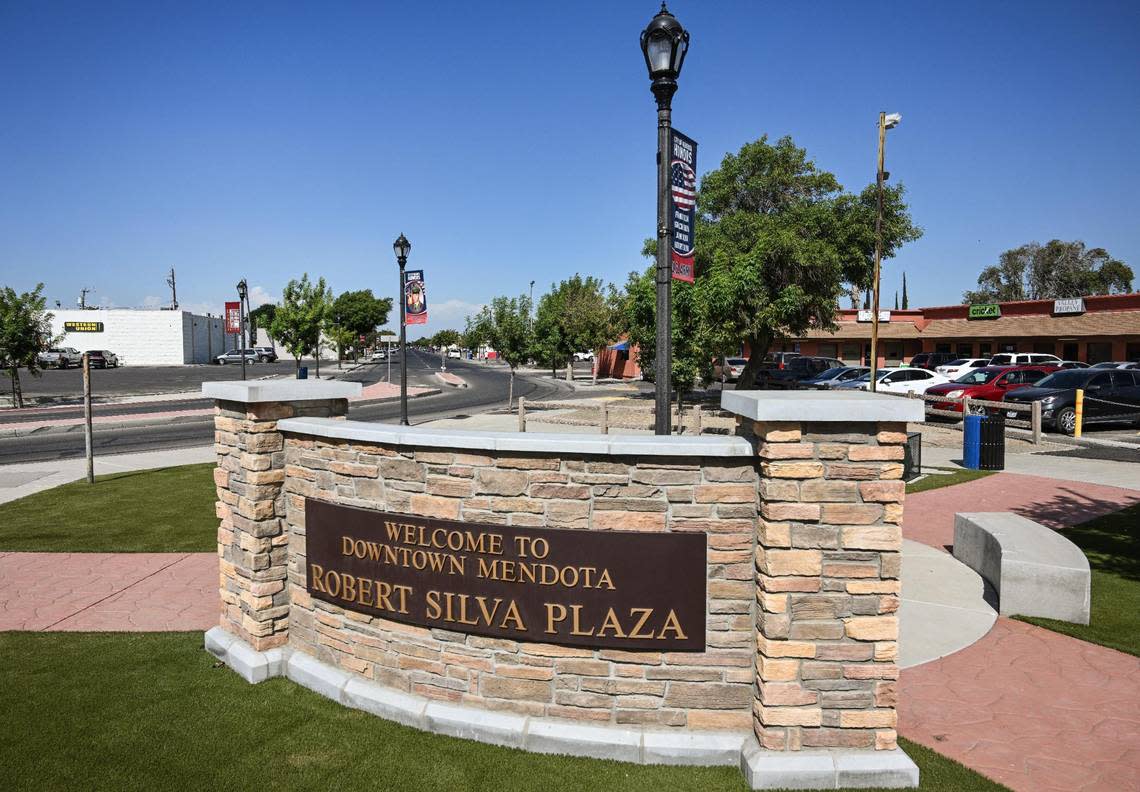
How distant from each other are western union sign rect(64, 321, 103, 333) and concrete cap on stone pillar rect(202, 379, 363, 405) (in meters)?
76.5

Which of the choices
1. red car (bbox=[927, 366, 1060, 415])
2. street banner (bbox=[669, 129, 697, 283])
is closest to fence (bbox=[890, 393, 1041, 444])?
red car (bbox=[927, 366, 1060, 415])

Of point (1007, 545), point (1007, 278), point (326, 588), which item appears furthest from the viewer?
point (1007, 278)

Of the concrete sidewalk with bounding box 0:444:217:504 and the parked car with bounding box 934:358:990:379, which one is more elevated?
the parked car with bounding box 934:358:990:379

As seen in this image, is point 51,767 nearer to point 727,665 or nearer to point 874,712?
point 727,665

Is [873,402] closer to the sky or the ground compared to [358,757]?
closer to the sky

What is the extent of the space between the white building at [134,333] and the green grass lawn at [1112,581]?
3043 inches

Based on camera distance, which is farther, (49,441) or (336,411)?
(49,441)

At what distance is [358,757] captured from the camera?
4.48m

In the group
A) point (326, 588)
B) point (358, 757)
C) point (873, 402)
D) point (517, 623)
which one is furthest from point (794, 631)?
point (326, 588)

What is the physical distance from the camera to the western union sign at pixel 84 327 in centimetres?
6781

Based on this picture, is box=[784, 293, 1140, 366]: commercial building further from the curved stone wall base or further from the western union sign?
the western union sign

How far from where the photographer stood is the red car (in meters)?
23.0

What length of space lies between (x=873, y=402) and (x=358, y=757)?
3.85 meters

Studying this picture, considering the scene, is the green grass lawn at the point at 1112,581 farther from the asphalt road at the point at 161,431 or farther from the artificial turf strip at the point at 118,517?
the asphalt road at the point at 161,431
